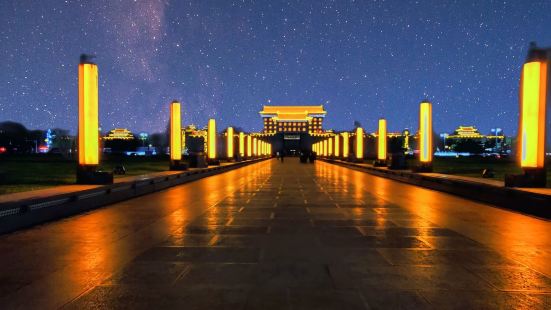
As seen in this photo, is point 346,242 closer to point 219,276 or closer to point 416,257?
point 416,257

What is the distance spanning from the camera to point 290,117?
183 m

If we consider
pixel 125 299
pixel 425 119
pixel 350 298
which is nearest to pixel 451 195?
pixel 425 119

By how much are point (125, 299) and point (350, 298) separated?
2602mm

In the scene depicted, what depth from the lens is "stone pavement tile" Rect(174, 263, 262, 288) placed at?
5.96m

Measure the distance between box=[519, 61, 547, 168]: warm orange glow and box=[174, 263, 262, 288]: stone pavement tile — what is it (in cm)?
1273

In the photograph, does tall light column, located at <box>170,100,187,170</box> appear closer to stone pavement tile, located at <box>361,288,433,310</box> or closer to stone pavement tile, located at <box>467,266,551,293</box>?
stone pavement tile, located at <box>467,266,551,293</box>

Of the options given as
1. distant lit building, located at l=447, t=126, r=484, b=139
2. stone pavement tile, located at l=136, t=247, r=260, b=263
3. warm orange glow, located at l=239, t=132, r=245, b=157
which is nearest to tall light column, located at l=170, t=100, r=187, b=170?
stone pavement tile, located at l=136, t=247, r=260, b=263

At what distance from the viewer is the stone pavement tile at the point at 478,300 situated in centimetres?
517

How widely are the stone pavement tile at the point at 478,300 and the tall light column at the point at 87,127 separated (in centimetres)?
1462

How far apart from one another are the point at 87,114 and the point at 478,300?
16002 mm

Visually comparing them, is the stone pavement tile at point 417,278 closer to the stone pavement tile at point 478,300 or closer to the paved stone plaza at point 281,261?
the paved stone plaza at point 281,261

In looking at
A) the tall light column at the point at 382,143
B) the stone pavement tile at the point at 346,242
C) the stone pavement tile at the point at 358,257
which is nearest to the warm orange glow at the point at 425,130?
the tall light column at the point at 382,143

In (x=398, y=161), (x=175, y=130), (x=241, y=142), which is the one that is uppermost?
(x=241, y=142)

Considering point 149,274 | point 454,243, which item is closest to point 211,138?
point 454,243
